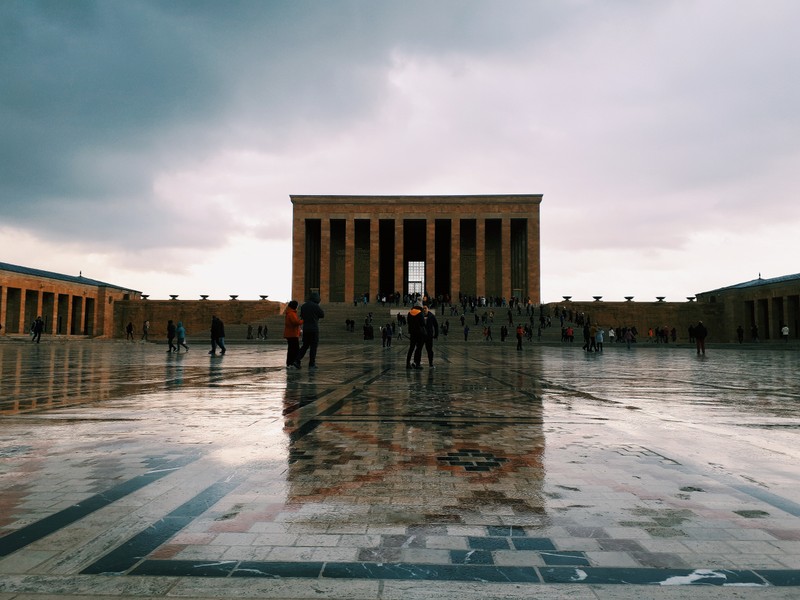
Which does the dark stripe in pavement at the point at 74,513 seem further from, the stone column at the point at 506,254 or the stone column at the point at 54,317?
the stone column at the point at 506,254

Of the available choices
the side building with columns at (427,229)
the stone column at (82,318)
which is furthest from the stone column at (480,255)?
the stone column at (82,318)

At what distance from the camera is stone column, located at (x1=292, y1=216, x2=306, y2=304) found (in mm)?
51781

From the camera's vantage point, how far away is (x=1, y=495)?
2688 mm

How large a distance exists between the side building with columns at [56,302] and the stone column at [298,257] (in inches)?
634

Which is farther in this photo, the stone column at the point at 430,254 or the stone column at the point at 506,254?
the stone column at the point at 506,254

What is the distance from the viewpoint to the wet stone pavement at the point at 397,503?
1.82m

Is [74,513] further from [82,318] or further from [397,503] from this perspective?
[82,318]

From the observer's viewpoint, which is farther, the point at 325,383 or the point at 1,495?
the point at 325,383

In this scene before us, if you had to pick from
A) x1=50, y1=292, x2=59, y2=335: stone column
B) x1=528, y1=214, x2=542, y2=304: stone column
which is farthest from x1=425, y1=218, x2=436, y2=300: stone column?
x1=50, y1=292, x2=59, y2=335: stone column

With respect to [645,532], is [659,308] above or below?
above

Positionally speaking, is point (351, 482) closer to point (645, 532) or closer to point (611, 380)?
point (645, 532)

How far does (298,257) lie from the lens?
51.9 m

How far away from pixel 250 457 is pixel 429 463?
1130 millimetres

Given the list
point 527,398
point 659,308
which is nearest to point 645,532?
point 527,398
